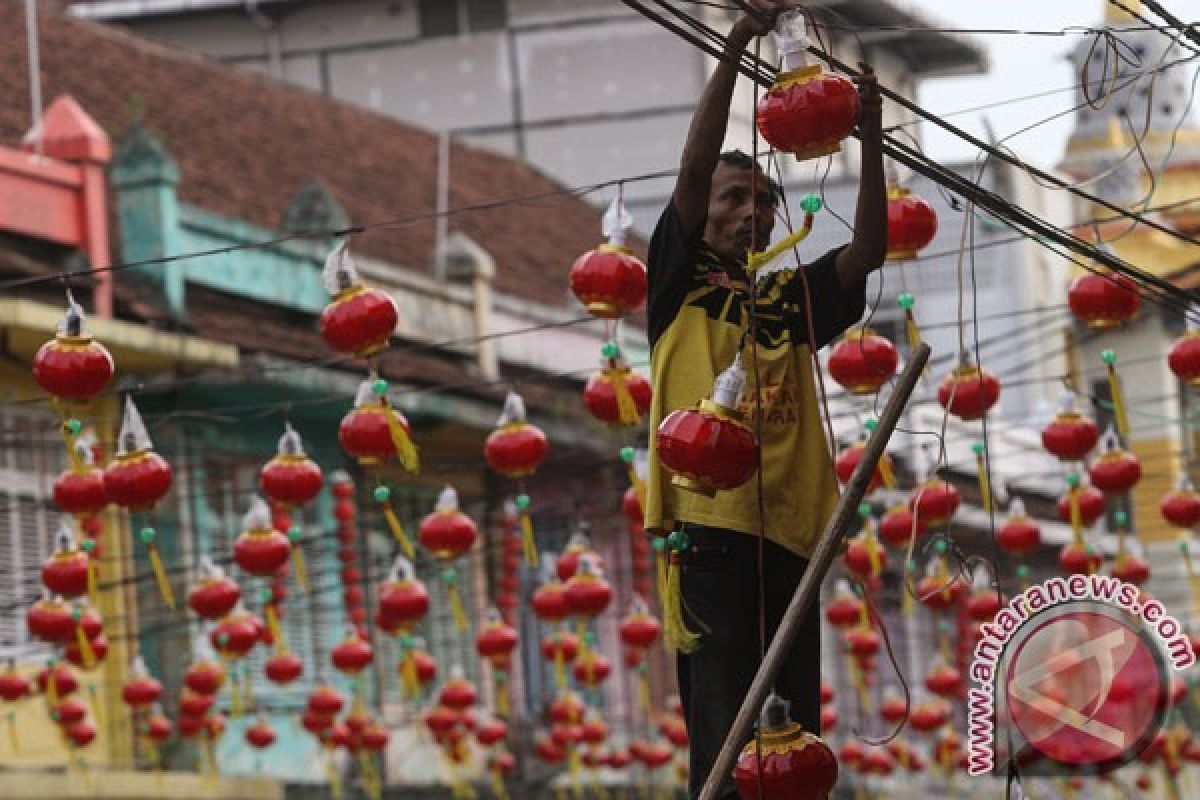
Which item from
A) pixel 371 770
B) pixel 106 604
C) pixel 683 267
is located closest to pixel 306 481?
pixel 683 267

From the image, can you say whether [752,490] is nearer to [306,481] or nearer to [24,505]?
[306,481]

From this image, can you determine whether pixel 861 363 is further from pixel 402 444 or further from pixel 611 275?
pixel 402 444

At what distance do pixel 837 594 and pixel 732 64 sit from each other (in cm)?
1364

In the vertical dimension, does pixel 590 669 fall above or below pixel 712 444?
above

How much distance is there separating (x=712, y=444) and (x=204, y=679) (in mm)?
12414

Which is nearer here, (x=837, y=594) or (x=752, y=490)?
(x=752, y=490)

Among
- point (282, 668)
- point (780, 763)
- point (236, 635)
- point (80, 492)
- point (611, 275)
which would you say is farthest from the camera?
point (282, 668)

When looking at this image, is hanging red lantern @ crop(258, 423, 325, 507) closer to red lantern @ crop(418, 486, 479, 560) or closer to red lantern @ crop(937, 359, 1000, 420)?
red lantern @ crop(418, 486, 479, 560)

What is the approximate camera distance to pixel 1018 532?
57.3ft

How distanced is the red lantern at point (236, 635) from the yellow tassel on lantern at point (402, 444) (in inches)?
206

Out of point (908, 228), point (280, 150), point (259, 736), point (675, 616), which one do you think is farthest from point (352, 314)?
point (280, 150)

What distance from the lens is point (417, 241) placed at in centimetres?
3091

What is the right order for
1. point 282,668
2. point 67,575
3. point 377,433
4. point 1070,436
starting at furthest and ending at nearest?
point 282,668
point 67,575
point 1070,436
point 377,433

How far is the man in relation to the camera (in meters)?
8.50
